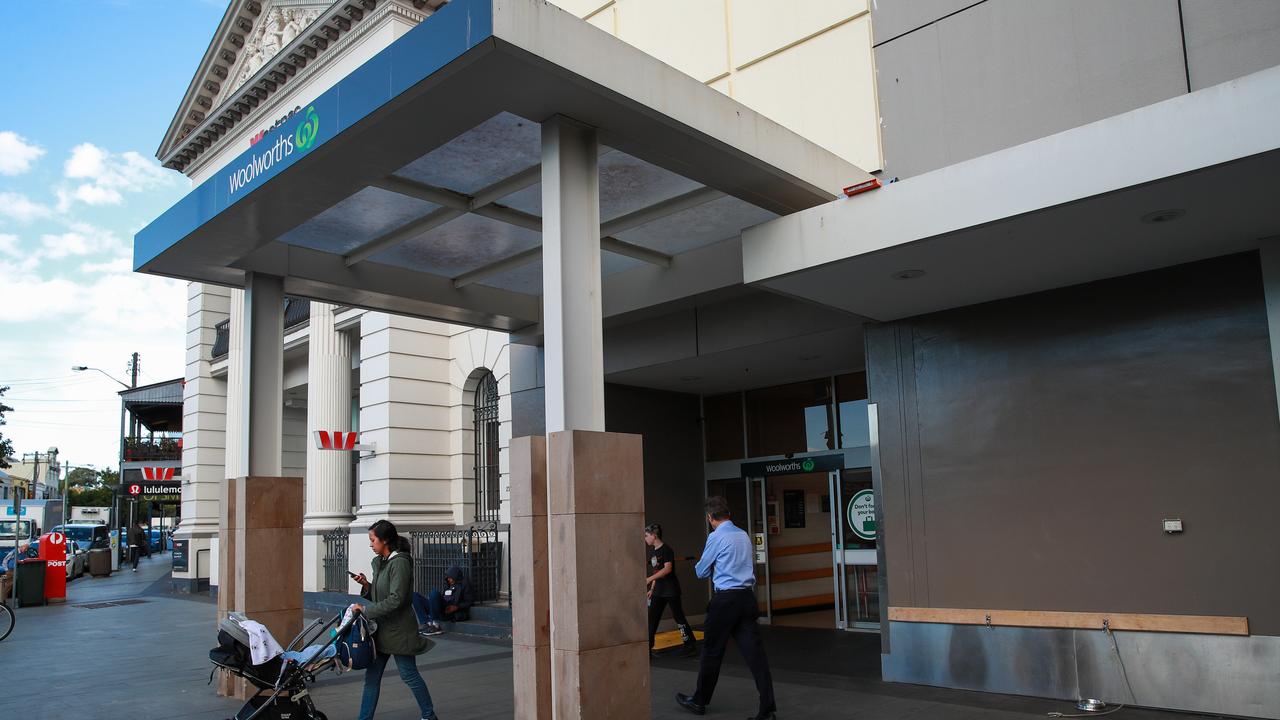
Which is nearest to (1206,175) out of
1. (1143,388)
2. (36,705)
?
(1143,388)

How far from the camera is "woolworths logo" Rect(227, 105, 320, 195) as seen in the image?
24.1 feet

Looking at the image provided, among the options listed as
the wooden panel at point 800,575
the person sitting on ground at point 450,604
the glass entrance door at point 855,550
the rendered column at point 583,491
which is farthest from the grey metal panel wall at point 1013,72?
the person sitting on ground at point 450,604

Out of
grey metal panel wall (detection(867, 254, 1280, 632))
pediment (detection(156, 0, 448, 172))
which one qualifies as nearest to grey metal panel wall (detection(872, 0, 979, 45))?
grey metal panel wall (detection(867, 254, 1280, 632))

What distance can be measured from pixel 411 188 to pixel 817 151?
3.71 meters

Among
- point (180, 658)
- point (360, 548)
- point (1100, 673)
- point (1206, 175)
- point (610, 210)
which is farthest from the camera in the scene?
point (360, 548)

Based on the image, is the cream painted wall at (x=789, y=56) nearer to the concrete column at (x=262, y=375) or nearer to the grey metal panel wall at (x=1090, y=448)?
the grey metal panel wall at (x=1090, y=448)

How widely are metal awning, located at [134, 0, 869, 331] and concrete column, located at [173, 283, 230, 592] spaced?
19.7 meters

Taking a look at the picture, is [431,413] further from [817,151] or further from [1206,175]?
[1206,175]

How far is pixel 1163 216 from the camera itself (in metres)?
7.29

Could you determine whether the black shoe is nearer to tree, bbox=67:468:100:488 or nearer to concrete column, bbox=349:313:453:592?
concrete column, bbox=349:313:453:592

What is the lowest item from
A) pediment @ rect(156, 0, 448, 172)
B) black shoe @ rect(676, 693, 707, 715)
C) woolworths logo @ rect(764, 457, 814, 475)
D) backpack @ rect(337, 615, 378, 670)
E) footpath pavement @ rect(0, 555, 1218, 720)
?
footpath pavement @ rect(0, 555, 1218, 720)

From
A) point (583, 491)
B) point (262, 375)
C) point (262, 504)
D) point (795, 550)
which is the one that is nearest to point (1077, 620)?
point (583, 491)

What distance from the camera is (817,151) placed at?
8594mm

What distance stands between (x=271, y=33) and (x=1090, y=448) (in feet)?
73.0
